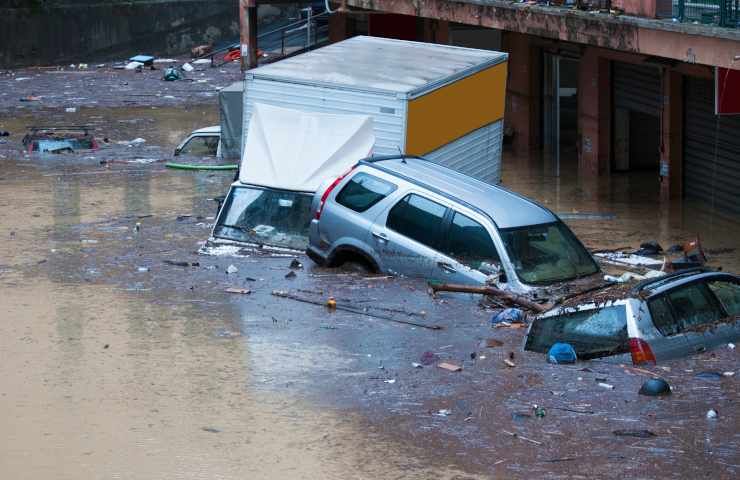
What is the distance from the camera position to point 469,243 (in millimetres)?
14648

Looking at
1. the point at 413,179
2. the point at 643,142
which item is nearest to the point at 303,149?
the point at 413,179

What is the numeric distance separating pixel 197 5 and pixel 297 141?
35.5 metres

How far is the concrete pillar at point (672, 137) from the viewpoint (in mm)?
23312

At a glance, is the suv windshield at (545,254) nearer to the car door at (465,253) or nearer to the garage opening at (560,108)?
the car door at (465,253)

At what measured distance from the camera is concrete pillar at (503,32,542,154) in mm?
30031

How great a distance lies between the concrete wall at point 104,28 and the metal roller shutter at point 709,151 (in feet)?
105

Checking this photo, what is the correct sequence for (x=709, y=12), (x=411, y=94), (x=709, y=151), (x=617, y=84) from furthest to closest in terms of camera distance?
(x=617, y=84) < (x=709, y=151) < (x=709, y=12) < (x=411, y=94)

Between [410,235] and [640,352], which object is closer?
[640,352]

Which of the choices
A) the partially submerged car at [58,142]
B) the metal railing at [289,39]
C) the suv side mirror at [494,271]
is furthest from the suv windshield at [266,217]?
the metal railing at [289,39]

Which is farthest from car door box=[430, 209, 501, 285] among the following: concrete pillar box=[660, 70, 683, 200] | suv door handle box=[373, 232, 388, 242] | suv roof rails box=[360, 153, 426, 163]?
concrete pillar box=[660, 70, 683, 200]

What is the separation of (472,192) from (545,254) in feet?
4.42

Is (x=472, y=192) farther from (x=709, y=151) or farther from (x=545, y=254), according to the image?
(x=709, y=151)

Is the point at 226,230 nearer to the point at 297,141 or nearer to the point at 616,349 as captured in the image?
the point at 297,141

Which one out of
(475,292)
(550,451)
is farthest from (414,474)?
(475,292)
